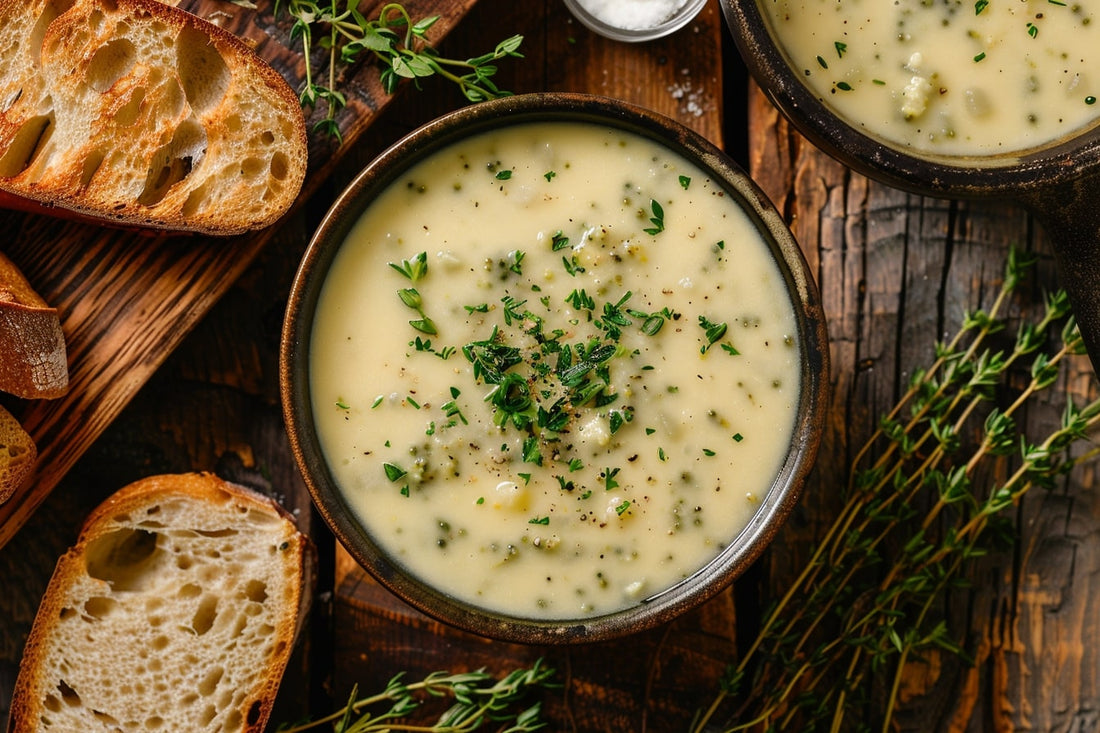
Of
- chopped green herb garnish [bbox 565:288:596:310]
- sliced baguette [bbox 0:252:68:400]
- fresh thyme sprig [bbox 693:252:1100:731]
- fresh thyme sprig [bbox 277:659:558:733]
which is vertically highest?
chopped green herb garnish [bbox 565:288:596:310]

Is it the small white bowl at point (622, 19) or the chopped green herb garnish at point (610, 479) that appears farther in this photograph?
the small white bowl at point (622, 19)

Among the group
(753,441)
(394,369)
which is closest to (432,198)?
(394,369)

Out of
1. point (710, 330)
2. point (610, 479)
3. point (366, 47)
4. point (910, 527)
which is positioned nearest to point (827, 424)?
point (910, 527)

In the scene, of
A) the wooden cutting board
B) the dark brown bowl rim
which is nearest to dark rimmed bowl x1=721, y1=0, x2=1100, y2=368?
the dark brown bowl rim

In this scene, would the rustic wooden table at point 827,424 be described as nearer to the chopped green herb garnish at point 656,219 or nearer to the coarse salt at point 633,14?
the coarse salt at point 633,14

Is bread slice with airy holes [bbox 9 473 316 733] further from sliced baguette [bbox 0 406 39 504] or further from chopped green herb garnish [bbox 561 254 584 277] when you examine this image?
chopped green herb garnish [bbox 561 254 584 277]

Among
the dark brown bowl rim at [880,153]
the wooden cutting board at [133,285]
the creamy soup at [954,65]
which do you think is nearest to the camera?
the dark brown bowl rim at [880,153]

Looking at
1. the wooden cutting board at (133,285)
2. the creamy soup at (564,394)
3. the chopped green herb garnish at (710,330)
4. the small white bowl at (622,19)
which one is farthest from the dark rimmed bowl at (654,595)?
the small white bowl at (622,19)
